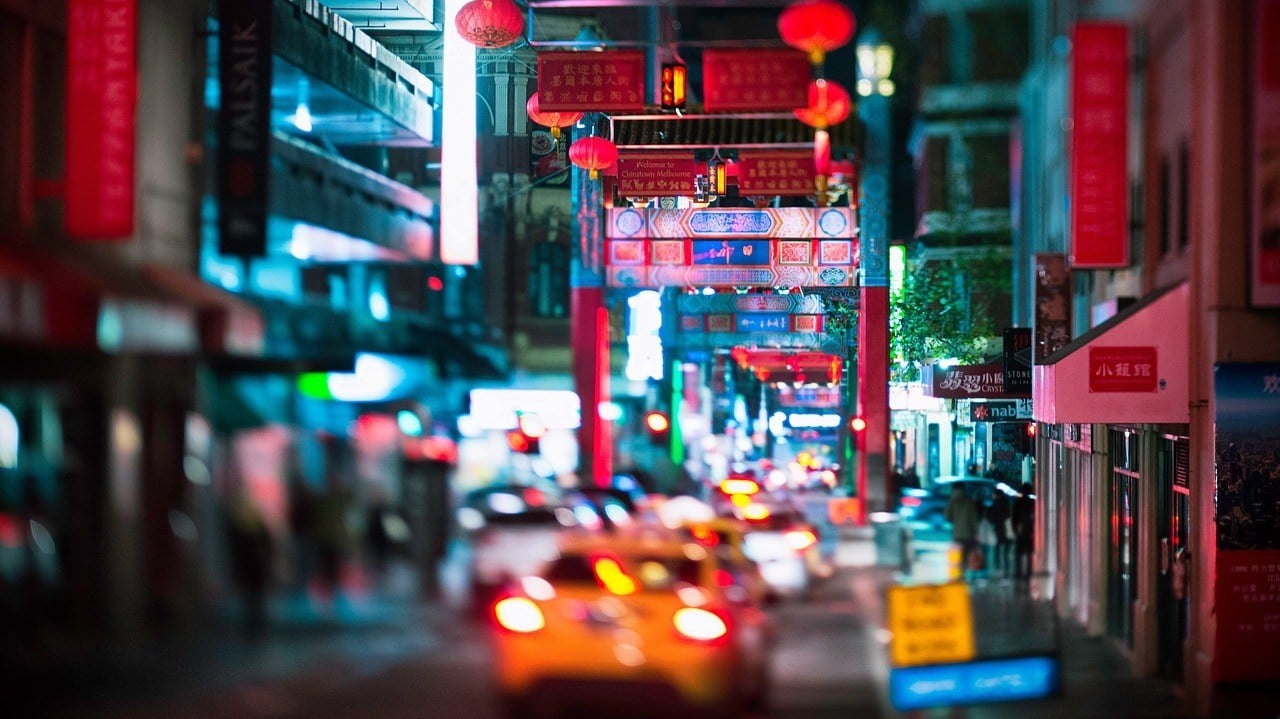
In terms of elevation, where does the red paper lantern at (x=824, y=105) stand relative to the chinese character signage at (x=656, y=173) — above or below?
above

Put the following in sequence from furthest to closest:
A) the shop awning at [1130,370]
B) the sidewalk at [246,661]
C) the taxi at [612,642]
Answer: the shop awning at [1130,370], the sidewalk at [246,661], the taxi at [612,642]

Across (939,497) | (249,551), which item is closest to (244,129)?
(249,551)

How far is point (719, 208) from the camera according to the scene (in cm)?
1305

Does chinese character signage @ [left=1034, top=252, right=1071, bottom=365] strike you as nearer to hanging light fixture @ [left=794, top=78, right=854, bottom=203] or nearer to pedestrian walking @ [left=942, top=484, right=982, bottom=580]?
pedestrian walking @ [left=942, top=484, right=982, bottom=580]

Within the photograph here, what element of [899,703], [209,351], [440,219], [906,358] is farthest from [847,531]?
[209,351]

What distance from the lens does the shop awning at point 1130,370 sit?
37.8 feet

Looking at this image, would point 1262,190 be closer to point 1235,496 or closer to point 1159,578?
point 1235,496

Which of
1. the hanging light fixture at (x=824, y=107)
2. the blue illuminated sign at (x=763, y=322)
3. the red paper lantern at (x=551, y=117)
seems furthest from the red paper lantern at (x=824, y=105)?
the red paper lantern at (x=551, y=117)

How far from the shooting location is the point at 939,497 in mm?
11781

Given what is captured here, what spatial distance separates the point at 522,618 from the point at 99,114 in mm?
6527

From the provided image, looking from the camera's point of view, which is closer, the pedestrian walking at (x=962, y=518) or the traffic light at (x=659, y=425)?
the pedestrian walking at (x=962, y=518)

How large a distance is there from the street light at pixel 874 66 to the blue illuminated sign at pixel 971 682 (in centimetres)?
498

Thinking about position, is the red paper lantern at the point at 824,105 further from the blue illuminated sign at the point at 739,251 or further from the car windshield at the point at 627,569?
the car windshield at the point at 627,569

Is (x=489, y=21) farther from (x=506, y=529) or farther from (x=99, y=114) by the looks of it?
(x=506, y=529)
